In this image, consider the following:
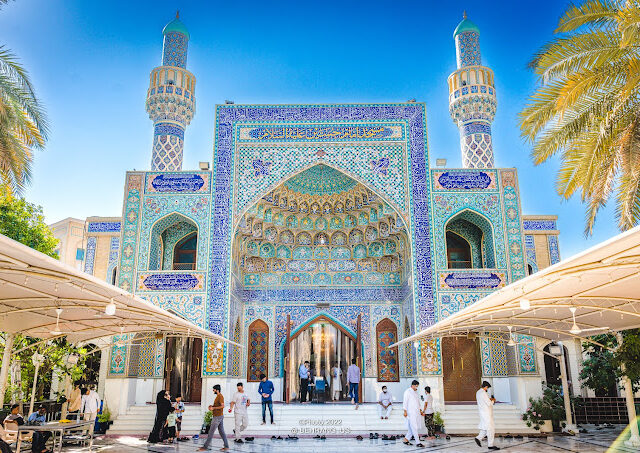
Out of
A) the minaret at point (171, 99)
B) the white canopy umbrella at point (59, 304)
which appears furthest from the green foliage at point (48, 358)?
the minaret at point (171, 99)

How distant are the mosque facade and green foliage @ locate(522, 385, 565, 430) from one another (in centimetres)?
98

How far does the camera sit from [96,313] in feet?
24.9

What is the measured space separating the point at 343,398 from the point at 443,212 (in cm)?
648

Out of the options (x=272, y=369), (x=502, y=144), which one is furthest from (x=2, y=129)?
(x=502, y=144)

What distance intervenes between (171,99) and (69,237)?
25.8 feet

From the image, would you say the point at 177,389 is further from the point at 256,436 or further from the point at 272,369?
the point at 256,436

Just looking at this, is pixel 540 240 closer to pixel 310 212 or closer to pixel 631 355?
pixel 310 212

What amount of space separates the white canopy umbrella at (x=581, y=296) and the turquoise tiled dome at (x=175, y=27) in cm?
1198

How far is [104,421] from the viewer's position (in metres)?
11.0

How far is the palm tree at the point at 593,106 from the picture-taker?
6.57m

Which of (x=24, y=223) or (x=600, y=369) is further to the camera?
(x=24, y=223)

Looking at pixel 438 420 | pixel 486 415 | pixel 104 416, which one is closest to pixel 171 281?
pixel 104 416

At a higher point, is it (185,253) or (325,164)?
(325,164)

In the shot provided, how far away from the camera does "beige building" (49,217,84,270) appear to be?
20.0m
